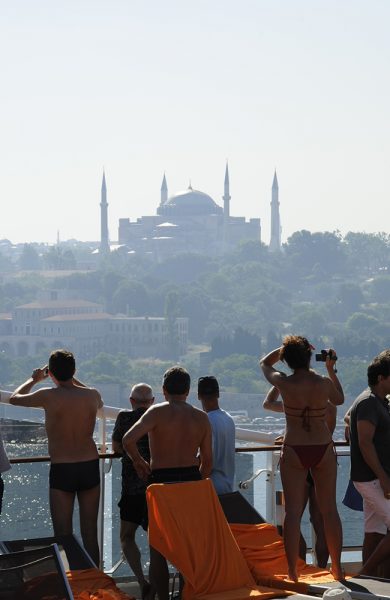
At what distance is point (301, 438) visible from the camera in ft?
11.8

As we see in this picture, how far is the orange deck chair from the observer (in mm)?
3441

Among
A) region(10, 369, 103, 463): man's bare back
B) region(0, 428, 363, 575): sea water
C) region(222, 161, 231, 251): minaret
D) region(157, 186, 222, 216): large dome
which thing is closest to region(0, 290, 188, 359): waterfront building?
region(157, 186, 222, 216): large dome

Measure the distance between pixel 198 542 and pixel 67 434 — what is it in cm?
50

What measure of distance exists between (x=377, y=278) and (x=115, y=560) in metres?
120

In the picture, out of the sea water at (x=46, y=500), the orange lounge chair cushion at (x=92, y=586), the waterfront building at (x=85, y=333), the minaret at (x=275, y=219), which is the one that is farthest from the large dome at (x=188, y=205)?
the orange lounge chair cushion at (x=92, y=586)

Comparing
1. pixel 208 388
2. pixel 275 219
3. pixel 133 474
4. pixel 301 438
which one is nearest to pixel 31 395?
pixel 133 474

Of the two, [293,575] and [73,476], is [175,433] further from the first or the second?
[293,575]

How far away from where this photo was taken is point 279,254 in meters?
131

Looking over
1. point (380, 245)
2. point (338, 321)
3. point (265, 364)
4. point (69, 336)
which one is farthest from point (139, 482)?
point (380, 245)

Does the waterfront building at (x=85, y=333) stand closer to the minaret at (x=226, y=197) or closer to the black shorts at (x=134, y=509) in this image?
the minaret at (x=226, y=197)

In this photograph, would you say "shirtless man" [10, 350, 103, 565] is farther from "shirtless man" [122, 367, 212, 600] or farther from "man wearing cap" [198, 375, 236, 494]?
"man wearing cap" [198, 375, 236, 494]

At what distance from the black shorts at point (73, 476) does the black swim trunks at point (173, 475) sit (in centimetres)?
23

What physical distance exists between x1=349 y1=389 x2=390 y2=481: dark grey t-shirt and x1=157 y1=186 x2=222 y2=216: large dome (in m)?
144

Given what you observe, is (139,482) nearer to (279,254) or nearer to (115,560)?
(115,560)
